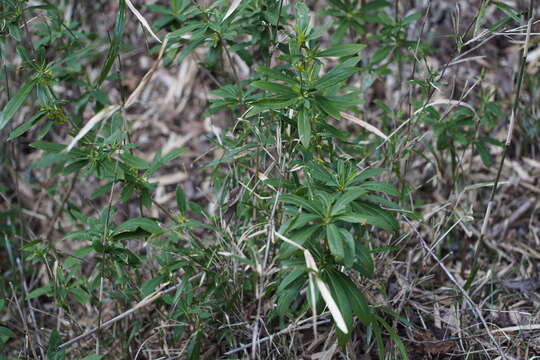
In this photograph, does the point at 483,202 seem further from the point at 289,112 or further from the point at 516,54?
the point at 289,112

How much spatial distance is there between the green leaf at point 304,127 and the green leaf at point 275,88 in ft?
0.21

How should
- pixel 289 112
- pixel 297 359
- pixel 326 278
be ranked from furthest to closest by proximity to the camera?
pixel 297 359 < pixel 289 112 < pixel 326 278

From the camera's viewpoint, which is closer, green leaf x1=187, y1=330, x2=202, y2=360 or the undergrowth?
the undergrowth

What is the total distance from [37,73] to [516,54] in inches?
108

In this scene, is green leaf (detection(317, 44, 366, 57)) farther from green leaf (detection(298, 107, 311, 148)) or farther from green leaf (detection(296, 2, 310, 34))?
green leaf (detection(298, 107, 311, 148))

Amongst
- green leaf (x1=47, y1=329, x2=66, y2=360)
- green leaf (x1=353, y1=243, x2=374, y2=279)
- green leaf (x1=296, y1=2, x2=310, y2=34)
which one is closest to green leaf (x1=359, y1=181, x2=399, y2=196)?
green leaf (x1=353, y1=243, x2=374, y2=279)

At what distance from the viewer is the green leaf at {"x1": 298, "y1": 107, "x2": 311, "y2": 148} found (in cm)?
164

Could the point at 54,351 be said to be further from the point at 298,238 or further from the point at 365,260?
the point at 365,260

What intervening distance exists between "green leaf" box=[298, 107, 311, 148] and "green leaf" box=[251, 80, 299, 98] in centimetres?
→ 7

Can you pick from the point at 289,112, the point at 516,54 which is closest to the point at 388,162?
the point at 289,112

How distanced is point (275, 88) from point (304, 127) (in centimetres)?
15

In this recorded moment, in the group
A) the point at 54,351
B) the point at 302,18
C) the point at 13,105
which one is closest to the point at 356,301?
the point at 302,18

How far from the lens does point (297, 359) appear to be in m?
2.01

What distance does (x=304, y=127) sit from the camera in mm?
1661
